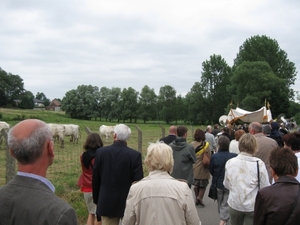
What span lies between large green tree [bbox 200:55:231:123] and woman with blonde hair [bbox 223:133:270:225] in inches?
3053

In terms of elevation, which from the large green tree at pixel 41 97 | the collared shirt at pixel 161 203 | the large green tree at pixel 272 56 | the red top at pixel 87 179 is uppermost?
the large green tree at pixel 272 56

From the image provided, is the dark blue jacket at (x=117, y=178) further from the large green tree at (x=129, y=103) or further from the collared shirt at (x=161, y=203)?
the large green tree at (x=129, y=103)

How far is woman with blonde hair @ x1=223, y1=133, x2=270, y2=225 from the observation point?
5180 millimetres

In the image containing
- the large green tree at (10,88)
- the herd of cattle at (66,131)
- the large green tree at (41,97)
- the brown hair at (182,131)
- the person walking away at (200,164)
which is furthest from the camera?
the large green tree at (41,97)

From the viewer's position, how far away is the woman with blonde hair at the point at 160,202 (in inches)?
136

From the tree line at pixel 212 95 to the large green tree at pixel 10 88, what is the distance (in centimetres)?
117

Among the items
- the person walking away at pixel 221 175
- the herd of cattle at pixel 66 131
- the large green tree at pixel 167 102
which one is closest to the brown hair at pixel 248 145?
the person walking away at pixel 221 175

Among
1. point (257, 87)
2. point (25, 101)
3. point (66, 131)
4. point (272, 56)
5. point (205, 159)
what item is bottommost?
point (66, 131)

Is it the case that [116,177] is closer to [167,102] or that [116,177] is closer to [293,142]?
[293,142]

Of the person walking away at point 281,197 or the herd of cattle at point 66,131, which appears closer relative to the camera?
the person walking away at point 281,197

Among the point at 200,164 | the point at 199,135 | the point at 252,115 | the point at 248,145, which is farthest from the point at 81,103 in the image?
the point at 248,145

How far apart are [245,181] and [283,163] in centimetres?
172

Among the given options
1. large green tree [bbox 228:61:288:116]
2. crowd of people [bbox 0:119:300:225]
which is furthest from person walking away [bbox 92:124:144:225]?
large green tree [bbox 228:61:288:116]

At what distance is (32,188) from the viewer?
2.12m
